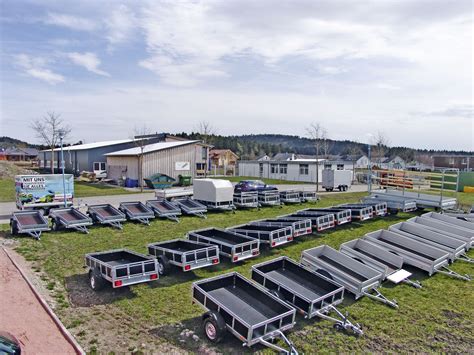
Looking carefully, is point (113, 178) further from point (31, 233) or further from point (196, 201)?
point (31, 233)

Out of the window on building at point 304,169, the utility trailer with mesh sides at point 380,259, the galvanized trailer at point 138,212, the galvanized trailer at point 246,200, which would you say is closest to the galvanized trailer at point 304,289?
the utility trailer with mesh sides at point 380,259

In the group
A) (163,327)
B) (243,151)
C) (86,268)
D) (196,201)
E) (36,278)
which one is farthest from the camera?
(243,151)

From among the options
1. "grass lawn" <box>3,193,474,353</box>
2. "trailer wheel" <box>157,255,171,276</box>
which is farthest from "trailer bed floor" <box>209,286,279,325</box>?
"trailer wheel" <box>157,255,171,276</box>

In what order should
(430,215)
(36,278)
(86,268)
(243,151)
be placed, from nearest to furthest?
(36,278), (86,268), (430,215), (243,151)

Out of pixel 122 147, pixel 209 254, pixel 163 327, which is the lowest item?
pixel 163 327

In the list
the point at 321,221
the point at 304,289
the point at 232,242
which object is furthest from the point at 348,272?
the point at 321,221

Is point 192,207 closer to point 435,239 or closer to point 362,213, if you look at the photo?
point 362,213

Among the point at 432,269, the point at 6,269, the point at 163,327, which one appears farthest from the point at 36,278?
the point at 432,269
